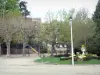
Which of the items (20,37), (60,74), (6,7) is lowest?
(60,74)

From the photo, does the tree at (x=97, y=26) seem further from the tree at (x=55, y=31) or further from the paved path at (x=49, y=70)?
the paved path at (x=49, y=70)

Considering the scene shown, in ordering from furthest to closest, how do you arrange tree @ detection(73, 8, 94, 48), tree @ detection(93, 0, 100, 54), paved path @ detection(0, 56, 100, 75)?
tree @ detection(73, 8, 94, 48)
tree @ detection(93, 0, 100, 54)
paved path @ detection(0, 56, 100, 75)

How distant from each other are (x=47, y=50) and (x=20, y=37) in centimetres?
1797

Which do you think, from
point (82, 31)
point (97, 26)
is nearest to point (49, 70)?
point (97, 26)

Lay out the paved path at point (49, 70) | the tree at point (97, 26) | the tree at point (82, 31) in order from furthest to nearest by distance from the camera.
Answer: the tree at point (82, 31), the tree at point (97, 26), the paved path at point (49, 70)

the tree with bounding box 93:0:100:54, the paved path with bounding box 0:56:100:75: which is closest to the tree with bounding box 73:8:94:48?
the tree with bounding box 93:0:100:54

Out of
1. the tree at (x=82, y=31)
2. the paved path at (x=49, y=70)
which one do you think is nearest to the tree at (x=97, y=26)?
the tree at (x=82, y=31)

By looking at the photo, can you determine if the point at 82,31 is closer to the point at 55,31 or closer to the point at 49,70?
the point at 55,31

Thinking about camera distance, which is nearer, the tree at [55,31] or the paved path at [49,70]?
the paved path at [49,70]

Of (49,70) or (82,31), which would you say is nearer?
(49,70)

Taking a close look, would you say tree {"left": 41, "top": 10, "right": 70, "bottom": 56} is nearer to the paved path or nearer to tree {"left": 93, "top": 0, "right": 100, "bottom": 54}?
tree {"left": 93, "top": 0, "right": 100, "bottom": 54}

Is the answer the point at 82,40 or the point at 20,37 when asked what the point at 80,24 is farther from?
the point at 20,37

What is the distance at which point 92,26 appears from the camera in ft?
149

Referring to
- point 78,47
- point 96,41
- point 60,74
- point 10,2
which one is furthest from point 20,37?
point 60,74
